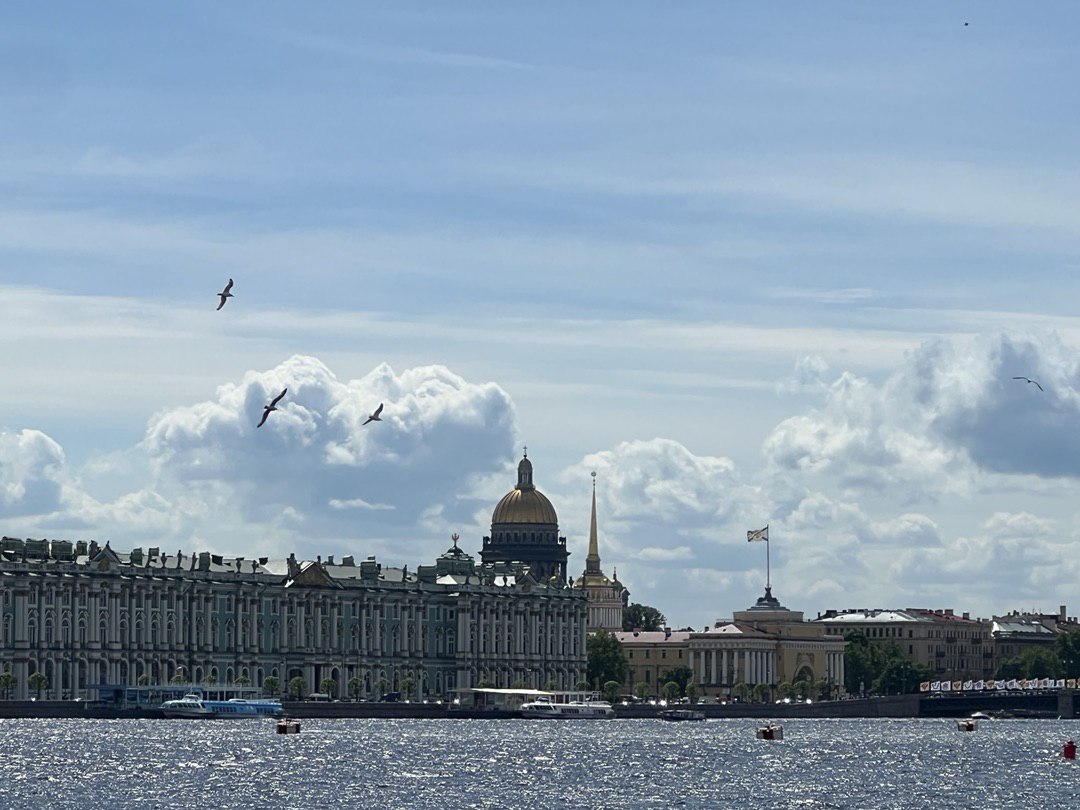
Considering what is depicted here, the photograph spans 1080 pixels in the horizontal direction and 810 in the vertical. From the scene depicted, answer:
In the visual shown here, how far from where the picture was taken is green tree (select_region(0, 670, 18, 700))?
591 ft

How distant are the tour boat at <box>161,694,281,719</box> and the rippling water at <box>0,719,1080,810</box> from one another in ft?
12.9

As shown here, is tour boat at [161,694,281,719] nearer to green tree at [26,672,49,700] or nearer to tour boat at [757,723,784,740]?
green tree at [26,672,49,700]

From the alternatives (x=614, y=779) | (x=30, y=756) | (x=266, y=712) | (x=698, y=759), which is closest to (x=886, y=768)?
(x=698, y=759)

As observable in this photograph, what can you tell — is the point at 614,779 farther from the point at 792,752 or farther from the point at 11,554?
the point at 11,554

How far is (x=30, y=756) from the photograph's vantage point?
123062mm

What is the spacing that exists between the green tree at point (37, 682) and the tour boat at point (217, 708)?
7.74m

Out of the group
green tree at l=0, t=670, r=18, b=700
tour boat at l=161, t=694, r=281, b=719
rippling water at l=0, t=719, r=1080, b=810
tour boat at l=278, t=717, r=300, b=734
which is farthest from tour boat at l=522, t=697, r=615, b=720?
tour boat at l=278, t=717, r=300, b=734

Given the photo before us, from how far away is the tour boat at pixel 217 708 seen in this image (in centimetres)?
17825

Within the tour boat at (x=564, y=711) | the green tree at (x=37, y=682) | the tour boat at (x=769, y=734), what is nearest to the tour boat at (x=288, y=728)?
the tour boat at (x=769, y=734)

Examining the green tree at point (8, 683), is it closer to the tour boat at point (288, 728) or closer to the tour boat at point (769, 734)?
the tour boat at point (288, 728)

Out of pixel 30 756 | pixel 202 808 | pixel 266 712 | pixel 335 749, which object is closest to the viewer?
pixel 202 808

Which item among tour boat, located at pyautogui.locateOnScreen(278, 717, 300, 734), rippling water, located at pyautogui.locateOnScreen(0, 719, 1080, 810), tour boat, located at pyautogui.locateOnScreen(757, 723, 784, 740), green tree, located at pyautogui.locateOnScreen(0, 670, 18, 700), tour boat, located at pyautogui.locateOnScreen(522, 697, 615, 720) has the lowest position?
rippling water, located at pyautogui.locateOnScreen(0, 719, 1080, 810)

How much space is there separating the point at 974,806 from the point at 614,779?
17.3m

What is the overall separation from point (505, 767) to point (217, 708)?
208ft
